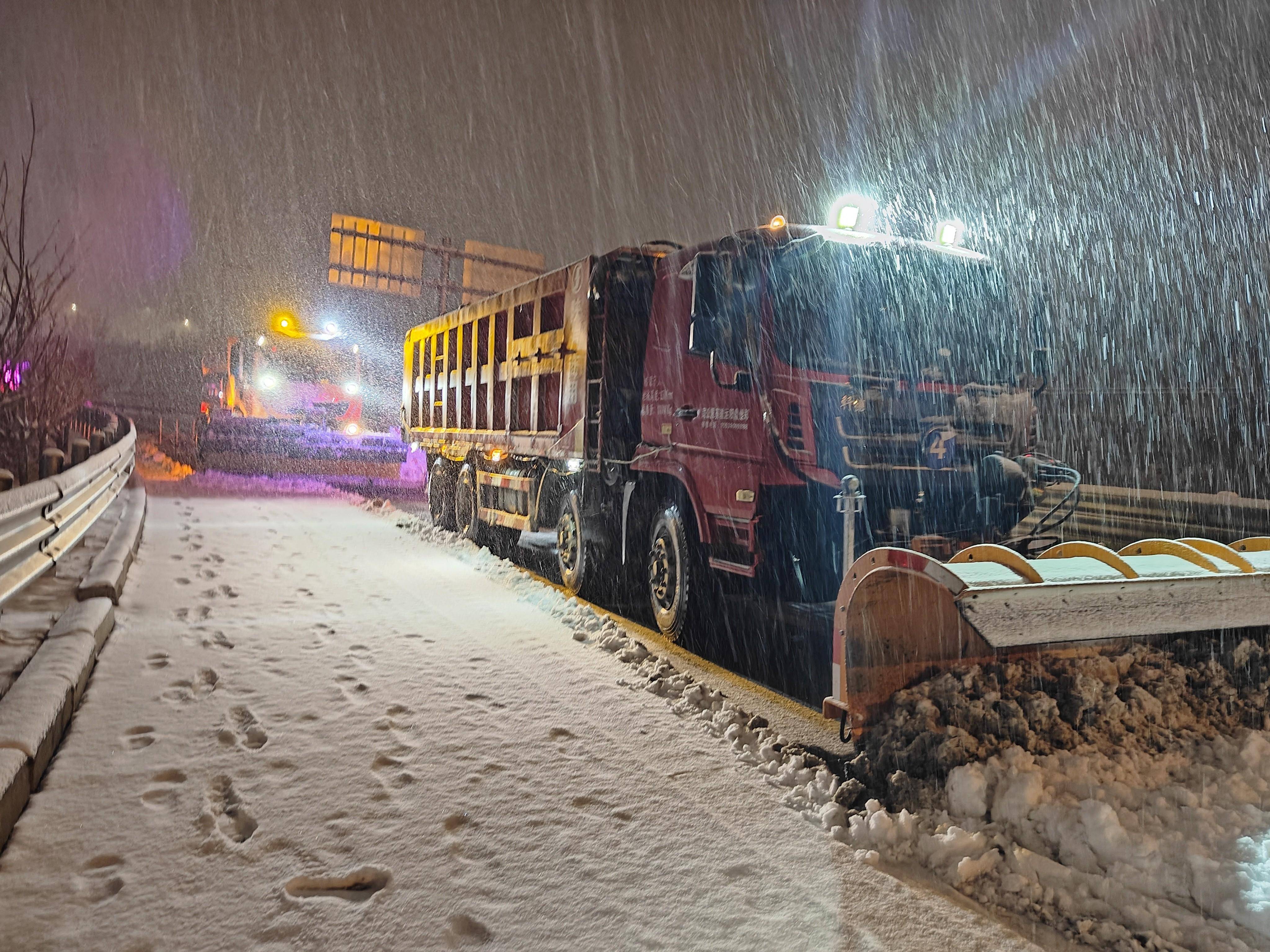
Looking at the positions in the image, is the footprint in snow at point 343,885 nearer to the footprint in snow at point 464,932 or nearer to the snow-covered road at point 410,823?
the snow-covered road at point 410,823

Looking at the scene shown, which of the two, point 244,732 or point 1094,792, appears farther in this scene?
point 244,732

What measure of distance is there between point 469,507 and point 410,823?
27.6 ft

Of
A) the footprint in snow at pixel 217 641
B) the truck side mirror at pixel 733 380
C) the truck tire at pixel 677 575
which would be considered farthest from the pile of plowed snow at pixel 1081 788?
the footprint in snow at pixel 217 641

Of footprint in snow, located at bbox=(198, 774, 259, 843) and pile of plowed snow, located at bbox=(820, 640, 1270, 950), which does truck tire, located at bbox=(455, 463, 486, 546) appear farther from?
pile of plowed snow, located at bbox=(820, 640, 1270, 950)

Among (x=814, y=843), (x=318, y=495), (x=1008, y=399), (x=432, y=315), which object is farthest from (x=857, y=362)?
(x=432, y=315)

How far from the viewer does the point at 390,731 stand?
3988 mm

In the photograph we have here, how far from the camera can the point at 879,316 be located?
18.6ft

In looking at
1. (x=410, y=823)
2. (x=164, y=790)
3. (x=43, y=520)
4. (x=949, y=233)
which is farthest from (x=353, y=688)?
(x=949, y=233)

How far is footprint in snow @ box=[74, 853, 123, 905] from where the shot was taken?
101 inches

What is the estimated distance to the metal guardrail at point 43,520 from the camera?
430 centimetres

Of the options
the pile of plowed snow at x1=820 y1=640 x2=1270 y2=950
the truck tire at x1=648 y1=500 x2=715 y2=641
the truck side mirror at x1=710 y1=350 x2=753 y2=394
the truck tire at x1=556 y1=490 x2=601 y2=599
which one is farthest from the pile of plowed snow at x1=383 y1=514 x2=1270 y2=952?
the truck tire at x1=556 y1=490 x2=601 y2=599

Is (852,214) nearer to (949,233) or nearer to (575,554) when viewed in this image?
(949,233)

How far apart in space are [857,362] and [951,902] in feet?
11.4

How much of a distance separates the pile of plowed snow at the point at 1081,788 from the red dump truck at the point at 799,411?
1.42m
